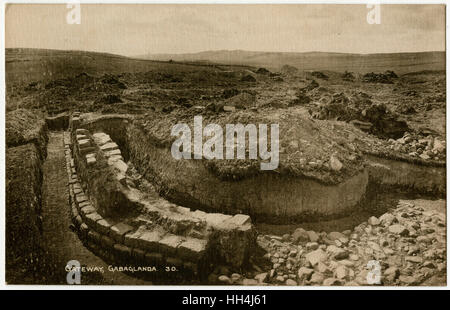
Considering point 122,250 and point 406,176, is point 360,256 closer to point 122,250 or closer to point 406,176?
point 406,176

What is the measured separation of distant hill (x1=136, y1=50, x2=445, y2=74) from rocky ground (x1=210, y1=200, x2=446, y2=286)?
288 cm

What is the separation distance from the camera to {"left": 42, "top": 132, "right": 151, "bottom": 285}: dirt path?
4328mm

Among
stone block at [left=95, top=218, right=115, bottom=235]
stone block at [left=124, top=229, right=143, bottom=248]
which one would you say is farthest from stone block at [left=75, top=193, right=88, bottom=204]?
stone block at [left=124, top=229, right=143, bottom=248]

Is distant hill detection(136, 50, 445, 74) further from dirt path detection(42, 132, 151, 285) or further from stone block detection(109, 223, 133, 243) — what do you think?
stone block detection(109, 223, 133, 243)

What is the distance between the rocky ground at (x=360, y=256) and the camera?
13.5 ft

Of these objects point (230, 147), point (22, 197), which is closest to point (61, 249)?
point (22, 197)

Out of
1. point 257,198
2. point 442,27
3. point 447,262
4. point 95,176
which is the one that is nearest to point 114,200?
point 95,176

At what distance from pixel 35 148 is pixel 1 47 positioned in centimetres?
208

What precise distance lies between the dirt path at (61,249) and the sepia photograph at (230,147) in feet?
0.08

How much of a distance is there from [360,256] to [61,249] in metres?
4.16

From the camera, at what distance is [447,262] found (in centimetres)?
457

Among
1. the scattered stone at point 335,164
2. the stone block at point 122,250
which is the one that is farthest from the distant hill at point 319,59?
the stone block at point 122,250

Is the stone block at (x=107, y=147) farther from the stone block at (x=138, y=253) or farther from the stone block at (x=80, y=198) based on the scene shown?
the stone block at (x=138, y=253)

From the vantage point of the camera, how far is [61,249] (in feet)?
15.0
